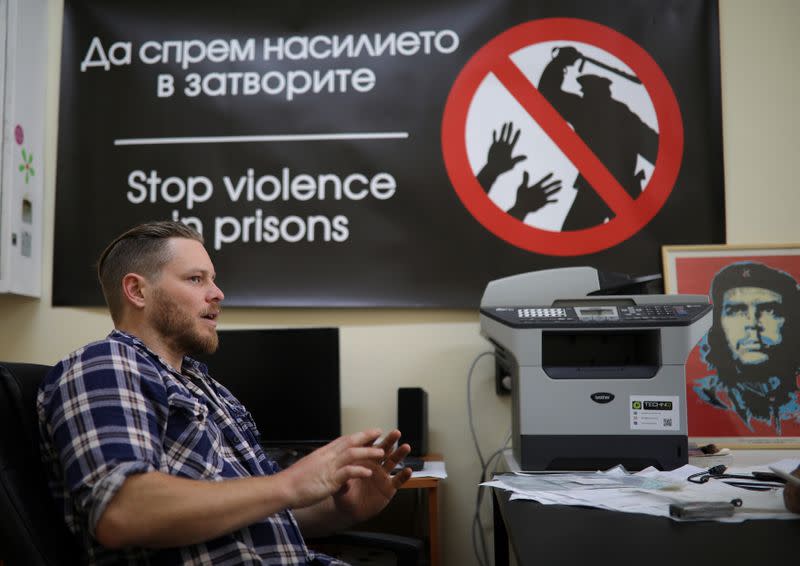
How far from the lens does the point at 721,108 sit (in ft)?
7.73

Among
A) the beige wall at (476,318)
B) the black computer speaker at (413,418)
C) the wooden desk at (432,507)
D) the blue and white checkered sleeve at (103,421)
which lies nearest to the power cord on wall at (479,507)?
the beige wall at (476,318)

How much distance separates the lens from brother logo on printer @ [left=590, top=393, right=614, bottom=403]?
1.60 m

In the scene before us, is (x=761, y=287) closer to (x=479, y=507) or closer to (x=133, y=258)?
(x=479, y=507)

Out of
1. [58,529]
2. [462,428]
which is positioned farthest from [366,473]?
[462,428]

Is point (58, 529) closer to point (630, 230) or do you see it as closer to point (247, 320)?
point (247, 320)

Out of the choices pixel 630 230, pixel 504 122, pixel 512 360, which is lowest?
pixel 512 360

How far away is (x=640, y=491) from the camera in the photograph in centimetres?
123

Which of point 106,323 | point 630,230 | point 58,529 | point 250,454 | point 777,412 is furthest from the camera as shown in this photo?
point 106,323

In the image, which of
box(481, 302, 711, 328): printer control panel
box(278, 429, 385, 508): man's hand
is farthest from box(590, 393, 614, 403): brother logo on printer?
box(278, 429, 385, 508): man's hand

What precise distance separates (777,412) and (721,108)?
106 cm

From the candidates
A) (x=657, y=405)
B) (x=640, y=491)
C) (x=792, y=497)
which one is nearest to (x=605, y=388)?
(x=657, y=405)

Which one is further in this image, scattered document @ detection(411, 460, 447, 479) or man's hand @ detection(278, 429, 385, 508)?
scattered document @ detection(411, 460, 447, 479)

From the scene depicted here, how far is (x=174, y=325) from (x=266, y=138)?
132 centimetres

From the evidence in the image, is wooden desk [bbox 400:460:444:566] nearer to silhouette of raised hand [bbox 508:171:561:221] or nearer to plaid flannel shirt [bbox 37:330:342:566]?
plaid flannel shirt [bbox 37:330:342:566]
